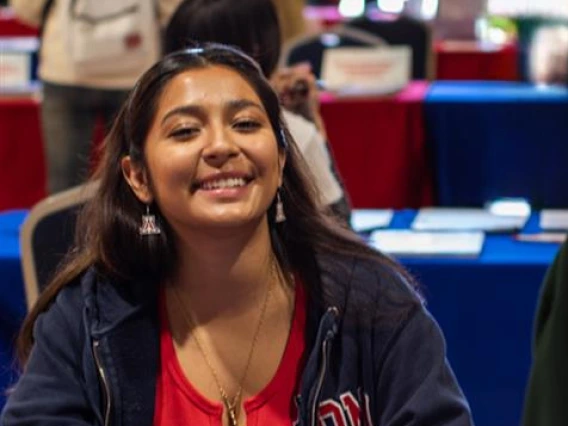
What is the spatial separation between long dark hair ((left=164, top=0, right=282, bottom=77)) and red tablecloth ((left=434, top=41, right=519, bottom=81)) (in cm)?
419

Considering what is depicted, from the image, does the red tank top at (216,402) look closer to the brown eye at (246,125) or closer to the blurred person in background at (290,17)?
the brown eye at (246,125)

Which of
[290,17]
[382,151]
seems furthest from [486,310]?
[382,151]

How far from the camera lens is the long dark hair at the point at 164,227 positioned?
2.24 m

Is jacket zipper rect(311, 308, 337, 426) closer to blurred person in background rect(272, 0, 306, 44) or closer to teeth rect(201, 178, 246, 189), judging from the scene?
teeth rect(201, 178, 246, 189)

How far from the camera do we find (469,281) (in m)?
3.52

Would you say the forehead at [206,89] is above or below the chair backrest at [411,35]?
above

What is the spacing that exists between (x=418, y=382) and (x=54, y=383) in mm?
489

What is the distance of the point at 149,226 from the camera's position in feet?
7.38

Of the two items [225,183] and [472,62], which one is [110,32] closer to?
[225,183]

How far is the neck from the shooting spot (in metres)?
2.21

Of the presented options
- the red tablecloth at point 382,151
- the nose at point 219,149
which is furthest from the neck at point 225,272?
the red tablecloth at point 382,151

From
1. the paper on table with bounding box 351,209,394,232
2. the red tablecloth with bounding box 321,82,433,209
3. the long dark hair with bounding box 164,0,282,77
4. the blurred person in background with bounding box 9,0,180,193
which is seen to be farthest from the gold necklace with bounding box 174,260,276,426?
the red tablecloth with bounding box 321,82,433,209

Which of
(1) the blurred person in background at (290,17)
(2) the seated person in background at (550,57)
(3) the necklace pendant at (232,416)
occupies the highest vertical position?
(3) the necklace pendant at (232,416)

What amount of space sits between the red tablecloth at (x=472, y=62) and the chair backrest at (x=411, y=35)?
481mm
